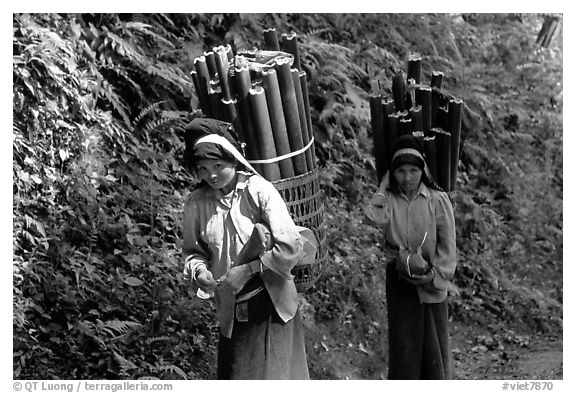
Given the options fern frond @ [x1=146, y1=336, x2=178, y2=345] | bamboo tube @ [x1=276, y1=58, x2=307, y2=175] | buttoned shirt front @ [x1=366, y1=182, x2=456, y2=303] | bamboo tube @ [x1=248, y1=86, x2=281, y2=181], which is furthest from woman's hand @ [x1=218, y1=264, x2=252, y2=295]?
fern frond @ [x1=146, y1=336, x2=178, y2=345]

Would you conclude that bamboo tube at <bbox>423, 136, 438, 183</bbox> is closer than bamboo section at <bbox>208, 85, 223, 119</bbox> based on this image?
No

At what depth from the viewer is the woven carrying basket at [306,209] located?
5277mm

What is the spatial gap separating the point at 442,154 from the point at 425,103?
1.04 feet

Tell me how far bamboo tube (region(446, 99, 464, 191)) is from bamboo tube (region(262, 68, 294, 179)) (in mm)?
1087

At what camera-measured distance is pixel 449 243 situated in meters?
5.66

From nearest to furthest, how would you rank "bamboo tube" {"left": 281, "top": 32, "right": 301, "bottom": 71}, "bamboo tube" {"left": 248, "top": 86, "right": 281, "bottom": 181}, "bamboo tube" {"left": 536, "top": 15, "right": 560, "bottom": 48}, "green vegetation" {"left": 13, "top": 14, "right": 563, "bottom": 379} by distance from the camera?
"bamboo tube" {"left": 248, "top": 86, "right": 281, "bottom": 181}
"bamboo tube" {"left": 281, "top": 32, "right": 301, "bottom": 71}
"green vegetation" {"left": 13, "top": 14, "right": 563, "bottom": 379}
"bamboo tube" {"left": 536, "top": 15, "right": 560, "bottom": 48}

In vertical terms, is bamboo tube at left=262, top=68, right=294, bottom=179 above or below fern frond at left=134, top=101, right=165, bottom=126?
above

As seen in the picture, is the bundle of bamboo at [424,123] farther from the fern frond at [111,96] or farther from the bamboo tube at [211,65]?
the fern frond at [111,96]

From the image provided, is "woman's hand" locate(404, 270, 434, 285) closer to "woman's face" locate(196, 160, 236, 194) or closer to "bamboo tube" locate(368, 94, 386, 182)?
"bamboo tube" locate(368, 94, 386, 182)

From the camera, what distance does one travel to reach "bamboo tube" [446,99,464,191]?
5809 mm

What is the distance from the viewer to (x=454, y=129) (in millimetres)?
5875

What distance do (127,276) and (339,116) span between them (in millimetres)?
2731

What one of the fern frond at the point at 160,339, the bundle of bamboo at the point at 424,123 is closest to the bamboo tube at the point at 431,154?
the bundle of bamboo at the point at 424,123

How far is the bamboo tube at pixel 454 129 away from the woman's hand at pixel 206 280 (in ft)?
5.72
